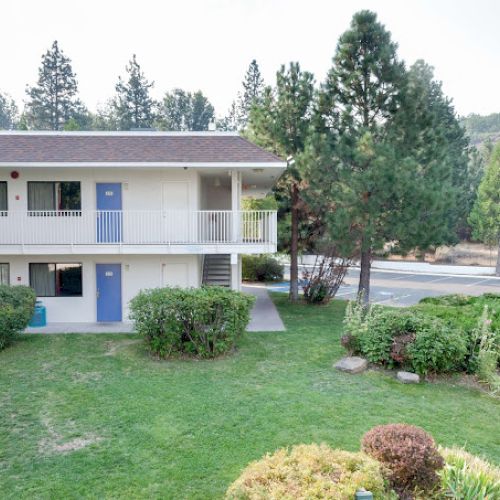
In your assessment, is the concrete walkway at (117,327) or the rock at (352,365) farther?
the concrete walkway at (117,327)

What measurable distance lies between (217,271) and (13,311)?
8.19m

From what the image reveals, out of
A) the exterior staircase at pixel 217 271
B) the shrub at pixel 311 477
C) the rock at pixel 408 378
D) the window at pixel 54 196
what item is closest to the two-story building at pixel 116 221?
the window at pixel 54 196

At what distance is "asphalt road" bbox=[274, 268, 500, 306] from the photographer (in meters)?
24.2

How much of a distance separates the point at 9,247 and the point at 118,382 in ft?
24.1

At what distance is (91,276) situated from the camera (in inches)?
623

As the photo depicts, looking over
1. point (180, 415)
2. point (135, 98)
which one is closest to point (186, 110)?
point (135, 98)

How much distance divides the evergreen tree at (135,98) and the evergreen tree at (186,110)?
410 centimetres

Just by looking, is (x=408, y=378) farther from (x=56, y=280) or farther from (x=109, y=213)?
(x=56, y=280)

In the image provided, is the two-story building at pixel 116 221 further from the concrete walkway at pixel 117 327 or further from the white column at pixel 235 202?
the concrete walkway at pixel 117 327

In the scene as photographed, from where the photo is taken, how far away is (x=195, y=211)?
49.5 feet

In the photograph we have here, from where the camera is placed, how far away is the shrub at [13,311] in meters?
12.2

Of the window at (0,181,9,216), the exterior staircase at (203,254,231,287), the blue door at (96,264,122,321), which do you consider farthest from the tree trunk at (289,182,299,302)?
the window at (0,181,9,216)

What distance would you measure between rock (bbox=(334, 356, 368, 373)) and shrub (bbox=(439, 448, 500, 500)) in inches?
201

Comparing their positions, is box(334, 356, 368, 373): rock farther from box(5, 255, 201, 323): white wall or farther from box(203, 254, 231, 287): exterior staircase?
box(203, 254, 231, 287): exterior staircase
